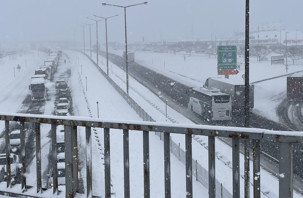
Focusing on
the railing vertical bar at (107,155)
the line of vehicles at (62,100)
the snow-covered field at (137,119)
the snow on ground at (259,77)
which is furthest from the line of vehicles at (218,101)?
the railing vertical bar at (107,155)

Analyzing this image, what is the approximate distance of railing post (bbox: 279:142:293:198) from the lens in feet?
16.1

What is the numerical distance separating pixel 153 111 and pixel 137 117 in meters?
5.47

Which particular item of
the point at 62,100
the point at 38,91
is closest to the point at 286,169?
the point at 62,100

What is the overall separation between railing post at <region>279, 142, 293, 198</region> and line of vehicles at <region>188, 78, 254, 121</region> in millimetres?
38838

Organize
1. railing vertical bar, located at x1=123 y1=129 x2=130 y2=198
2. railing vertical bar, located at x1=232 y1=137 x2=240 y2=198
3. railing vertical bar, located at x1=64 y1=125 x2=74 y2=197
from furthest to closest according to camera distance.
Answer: railing vertical bar, located at x1=64 y1=125 x2=74 y2=197
railing vertical bar, located at x1=123 y1=129 x2=130 y2=198
railing vertical bar, located at x1=232 y1=137 x2=240 y2=198

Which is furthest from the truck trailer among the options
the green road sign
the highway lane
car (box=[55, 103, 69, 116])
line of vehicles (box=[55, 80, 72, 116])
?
car (box=[55, 103, 69, 116])

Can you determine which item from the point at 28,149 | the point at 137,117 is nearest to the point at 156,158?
the point at 28,149

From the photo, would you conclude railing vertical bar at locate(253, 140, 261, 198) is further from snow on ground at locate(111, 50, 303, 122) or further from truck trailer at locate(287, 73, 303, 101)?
truck trailer at locate(287, 73, 303, 101)

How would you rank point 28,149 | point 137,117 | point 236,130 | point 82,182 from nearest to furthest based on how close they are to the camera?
point 236,130 < point 82,182 < point 28,149 < point 137,117

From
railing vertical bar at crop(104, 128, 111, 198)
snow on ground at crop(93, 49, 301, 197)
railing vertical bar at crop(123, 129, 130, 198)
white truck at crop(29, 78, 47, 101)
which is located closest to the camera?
railing vertical bar at crop(123, 129, 130, 198)

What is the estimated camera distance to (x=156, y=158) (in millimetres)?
25281

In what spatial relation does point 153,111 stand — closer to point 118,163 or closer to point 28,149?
point 28,149

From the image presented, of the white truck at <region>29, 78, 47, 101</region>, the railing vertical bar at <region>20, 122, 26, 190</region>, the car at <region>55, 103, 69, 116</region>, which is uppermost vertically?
the railing vertical bar at <region>20, 122, 26, 190</region>

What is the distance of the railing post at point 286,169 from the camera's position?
4922 millimetres
